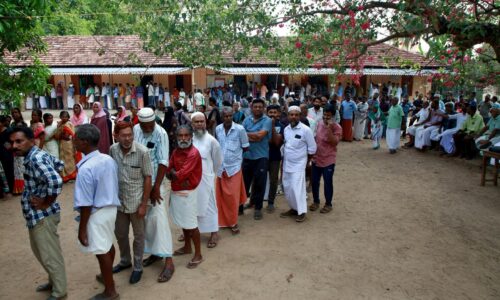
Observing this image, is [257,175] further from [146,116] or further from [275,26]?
[275,26]

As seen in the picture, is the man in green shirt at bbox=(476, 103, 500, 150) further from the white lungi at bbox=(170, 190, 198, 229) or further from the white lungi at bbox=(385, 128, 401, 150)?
the white lungi at bbox=(170, 190, 198, 229)

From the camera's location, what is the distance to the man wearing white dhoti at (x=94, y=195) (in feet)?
10.6

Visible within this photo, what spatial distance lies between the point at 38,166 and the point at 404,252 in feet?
12.9

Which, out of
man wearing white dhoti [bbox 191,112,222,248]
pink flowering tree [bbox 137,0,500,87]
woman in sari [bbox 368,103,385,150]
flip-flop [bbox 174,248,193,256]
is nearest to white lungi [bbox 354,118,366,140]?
woman in sari [bbox 368,103,385,150]

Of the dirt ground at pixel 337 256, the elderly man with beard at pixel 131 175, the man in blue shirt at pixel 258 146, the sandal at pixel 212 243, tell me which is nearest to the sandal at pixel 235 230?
the dirt ground at pixel 337 256

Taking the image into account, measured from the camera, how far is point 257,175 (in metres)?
5.63

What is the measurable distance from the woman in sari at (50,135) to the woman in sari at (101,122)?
2.56 feet

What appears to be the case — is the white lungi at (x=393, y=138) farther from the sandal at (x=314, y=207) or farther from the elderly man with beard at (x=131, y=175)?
the elderly man with beard at (x=131, y=175)

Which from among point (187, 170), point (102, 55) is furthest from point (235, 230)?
point (102, 55)

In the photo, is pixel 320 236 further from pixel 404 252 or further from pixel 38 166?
pixel 38 166

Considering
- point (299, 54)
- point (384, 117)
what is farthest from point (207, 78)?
point (299, 54)

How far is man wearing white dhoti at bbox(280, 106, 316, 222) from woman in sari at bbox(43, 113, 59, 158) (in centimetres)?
454

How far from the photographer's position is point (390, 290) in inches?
150

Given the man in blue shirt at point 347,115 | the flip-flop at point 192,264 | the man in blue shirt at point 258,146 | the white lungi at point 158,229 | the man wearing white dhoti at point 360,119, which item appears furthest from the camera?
the man wearing white dhoti at point 360,119
